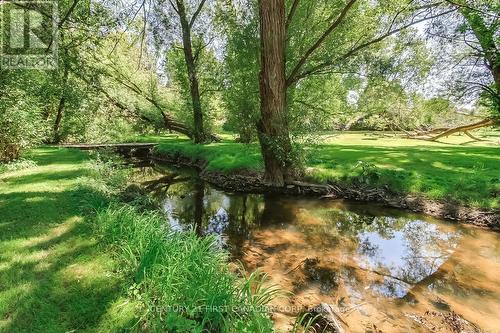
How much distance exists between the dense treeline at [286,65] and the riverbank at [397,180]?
121 centimetres

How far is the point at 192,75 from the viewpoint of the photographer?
21438 millimetres

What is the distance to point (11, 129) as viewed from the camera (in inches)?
326

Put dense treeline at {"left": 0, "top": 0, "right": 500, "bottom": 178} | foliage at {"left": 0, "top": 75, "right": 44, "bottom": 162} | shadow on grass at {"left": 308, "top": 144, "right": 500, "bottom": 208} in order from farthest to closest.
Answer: shadow on grass at {"left": 308, "top": 144, "right": 500, "bottom": 208} → dense treeline at {"left": 0, "top": 0, "right": 500, "bottom": 178} → foliage at {"left": 0, "top": 75, "right": 44, "bottom": 162}

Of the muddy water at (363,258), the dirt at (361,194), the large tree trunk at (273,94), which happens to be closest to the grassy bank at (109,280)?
the muddy water at (363,258)

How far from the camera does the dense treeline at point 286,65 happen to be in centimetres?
911

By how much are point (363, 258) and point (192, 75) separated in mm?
18208

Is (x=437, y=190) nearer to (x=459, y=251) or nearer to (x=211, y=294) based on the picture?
(x=459, y=251)

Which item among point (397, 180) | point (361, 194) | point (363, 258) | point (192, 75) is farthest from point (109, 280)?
point (192, 75)

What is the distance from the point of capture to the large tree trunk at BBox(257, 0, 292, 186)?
1030 centimetres

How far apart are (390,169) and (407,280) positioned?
7323 millimetres

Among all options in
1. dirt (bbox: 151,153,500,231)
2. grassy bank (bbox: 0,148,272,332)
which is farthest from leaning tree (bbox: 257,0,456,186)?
grassy bank (bbox: 0,148,272,332)

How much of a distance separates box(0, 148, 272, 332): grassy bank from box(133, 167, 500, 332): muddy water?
1.17 m

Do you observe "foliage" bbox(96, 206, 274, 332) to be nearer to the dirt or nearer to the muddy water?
the muddy water

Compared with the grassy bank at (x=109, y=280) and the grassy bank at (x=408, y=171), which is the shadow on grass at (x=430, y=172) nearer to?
the grassy bank at (x=408, y=171)
